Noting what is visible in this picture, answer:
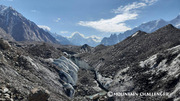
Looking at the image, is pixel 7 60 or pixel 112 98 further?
pixel 112 98

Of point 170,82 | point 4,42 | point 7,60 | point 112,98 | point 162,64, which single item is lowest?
point 112,98

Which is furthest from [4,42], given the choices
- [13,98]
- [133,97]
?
[133,97]

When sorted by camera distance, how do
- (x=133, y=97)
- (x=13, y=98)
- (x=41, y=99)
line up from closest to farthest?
(x=13, y=98)
(x=41, y=99)
(x=133, y=97)

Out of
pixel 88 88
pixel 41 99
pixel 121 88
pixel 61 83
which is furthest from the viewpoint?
pixel 88 88

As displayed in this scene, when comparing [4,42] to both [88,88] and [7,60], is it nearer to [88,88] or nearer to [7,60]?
[7,60]

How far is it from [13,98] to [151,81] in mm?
22739

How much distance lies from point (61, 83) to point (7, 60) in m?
13.8

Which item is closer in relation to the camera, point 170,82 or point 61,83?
point 170,82

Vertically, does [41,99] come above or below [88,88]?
above

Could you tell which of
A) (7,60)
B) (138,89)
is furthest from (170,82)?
(7,60)

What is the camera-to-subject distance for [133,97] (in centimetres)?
2481

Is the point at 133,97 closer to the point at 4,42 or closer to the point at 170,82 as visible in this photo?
the point at 170,82

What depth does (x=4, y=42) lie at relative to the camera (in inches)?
950

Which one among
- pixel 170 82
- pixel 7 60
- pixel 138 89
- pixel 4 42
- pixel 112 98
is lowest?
pixel 112 98
